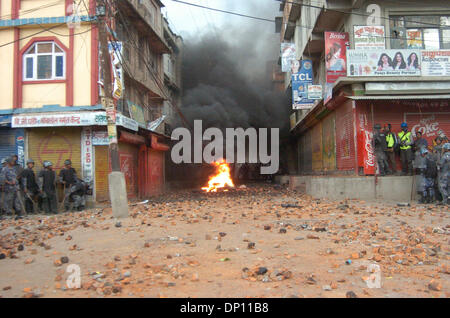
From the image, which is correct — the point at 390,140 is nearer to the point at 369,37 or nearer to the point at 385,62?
the point at 385,62

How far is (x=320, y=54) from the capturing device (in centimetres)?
1877

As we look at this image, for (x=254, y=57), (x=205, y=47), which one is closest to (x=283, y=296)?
(x=205, y=47)

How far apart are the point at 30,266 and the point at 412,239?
542cm

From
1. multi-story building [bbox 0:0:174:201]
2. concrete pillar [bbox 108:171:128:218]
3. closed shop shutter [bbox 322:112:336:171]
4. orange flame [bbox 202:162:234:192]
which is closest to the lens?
concrete pillar [bbox 108:171:128:218]

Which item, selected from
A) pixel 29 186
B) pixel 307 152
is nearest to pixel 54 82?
pixel 29 186

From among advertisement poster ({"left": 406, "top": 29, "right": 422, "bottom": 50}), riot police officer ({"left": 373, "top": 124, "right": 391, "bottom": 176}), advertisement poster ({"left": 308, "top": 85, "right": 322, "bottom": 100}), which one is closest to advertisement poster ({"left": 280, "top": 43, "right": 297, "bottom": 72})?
advertisement poster ({"left": 308, "top": 85, "right": 322, "bottom": 100})

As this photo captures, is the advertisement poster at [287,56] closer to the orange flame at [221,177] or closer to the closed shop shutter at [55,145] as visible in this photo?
the orange flame at [221,177]

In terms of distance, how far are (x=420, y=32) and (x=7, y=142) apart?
54.0 feet

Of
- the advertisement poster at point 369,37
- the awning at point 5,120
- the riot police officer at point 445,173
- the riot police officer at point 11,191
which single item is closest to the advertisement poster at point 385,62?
the advertisement poster at point 369,37

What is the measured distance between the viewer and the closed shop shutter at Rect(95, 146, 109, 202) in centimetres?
1248

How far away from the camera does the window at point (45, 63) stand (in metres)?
12.8

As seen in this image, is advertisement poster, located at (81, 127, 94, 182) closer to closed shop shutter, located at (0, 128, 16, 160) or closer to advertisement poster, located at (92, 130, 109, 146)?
advertisement poster, located at (92, 130, 109, 146)

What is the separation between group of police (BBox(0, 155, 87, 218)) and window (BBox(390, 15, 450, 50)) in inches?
508

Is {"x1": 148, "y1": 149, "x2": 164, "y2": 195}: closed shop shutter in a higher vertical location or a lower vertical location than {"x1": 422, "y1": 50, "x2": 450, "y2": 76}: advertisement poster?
lower
